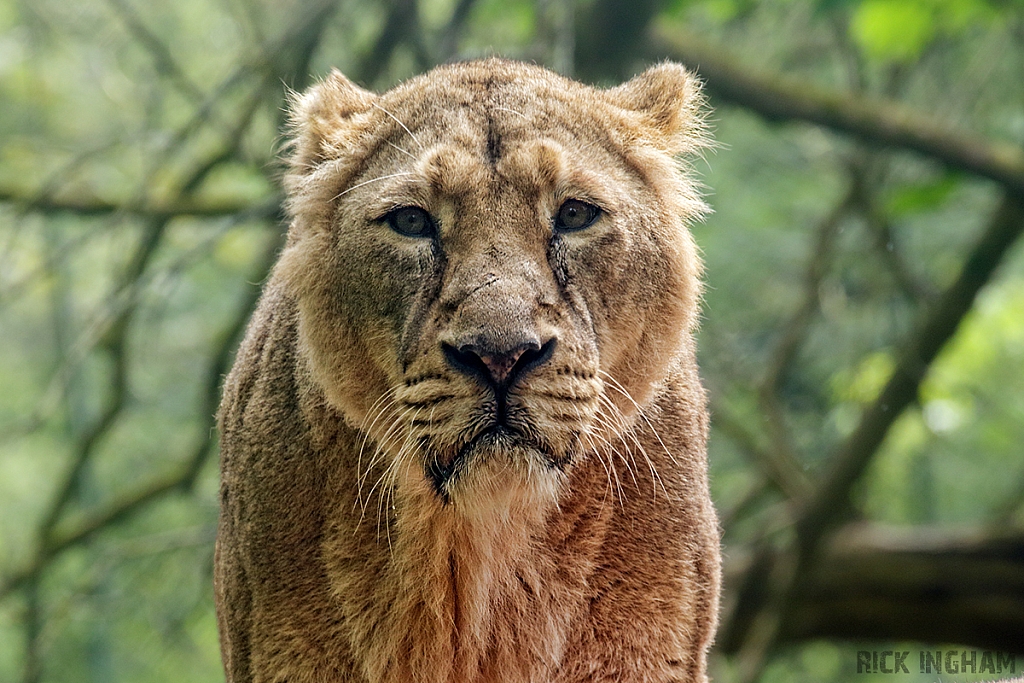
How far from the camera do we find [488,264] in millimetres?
3303

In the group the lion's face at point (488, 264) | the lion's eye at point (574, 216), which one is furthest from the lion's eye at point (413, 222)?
the lion's eye at point (574, 216)

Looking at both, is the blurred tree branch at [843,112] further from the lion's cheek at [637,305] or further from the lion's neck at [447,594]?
the lion's neck at [447,594]

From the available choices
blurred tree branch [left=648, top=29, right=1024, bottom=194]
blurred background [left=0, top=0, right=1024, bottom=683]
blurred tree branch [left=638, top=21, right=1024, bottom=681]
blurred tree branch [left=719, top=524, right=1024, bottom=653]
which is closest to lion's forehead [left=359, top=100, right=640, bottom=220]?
blurred background [left=0, top=0, right=1024, bottom=683]

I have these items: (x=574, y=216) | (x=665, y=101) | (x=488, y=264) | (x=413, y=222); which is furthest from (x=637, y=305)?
(x=665, y=101)

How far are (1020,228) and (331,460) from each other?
5898mm

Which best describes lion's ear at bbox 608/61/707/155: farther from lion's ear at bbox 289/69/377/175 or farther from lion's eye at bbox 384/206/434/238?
lion's eye at bbox 384/206/434/238

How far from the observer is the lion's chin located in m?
3.21

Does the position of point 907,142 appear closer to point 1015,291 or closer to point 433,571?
point 1015,291

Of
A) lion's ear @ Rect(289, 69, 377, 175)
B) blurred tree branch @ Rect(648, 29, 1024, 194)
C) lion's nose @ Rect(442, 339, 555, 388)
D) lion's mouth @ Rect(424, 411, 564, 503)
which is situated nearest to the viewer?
lion's nose @ Rect(442, 339, 555, 388)

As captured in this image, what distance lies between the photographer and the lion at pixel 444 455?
354 centimetres

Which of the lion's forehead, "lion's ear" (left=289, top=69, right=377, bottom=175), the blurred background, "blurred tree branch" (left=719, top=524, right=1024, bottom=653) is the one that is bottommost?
"blurred tree branch" (left=719, top=524, right=1024, bottom=653)

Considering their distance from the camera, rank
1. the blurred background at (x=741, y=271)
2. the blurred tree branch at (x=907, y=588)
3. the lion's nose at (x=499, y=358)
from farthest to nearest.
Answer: the blurred tree branch at (x=907, y=588), the blurred background at (x=741, y=271), the lion's nose at (x=499, y=358)

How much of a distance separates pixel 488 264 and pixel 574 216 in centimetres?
43

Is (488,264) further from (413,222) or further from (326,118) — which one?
(326,118)
